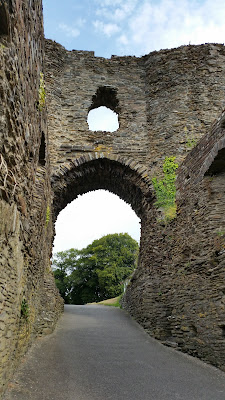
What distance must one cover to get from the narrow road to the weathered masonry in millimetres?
305

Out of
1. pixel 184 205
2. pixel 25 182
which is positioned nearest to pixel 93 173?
pixel 184 205

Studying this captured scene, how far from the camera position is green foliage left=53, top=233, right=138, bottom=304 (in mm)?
25719

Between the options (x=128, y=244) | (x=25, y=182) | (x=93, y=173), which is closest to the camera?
(x=25, y=182)

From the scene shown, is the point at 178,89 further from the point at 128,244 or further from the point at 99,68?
the point at 128,244

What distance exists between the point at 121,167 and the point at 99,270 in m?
18.1

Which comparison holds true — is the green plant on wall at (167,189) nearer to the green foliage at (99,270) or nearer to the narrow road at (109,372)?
the narrow road at (109,372)

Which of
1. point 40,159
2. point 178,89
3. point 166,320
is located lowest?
point 166,320

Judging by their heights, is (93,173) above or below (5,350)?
above

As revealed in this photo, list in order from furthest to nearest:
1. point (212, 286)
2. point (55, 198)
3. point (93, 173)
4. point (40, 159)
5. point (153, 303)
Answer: point (93, 173) → point (55, 198) → point (153, 303) → point (40, 159) → point (212, 286)

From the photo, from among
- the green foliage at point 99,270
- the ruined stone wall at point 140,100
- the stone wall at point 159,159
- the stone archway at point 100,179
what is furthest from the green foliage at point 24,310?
the green foliage at point 99,270

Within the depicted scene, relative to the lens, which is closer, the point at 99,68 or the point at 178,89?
the point at 178,89

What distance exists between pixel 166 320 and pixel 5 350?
519cm

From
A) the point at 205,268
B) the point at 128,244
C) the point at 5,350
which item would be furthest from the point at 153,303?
the point at 128,244

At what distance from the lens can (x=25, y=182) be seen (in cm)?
433
